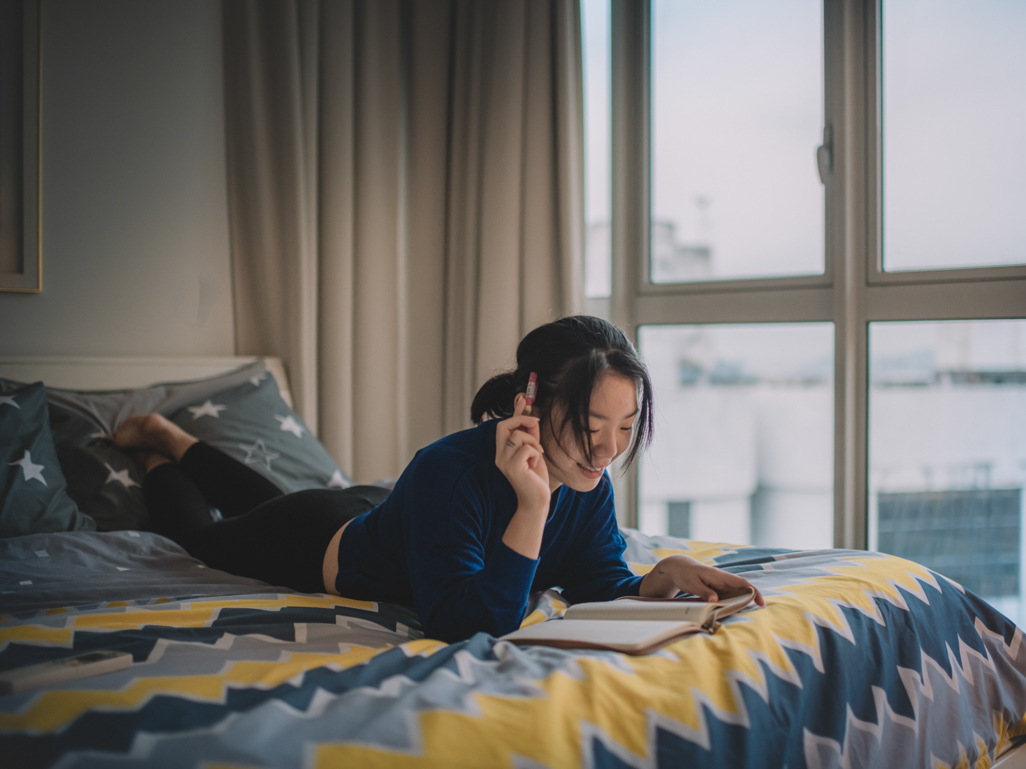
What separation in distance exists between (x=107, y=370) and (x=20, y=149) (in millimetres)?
668

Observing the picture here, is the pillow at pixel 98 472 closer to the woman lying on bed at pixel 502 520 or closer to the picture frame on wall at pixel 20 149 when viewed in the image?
the woman lying on bed at pixel 502 520

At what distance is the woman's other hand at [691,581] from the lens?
116 centimetres

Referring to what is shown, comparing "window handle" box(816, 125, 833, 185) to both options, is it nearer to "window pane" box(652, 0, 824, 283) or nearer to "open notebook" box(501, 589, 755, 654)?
"window pane" box(652, 0, 824, 283)

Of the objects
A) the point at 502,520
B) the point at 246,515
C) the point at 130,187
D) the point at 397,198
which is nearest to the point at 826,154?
the point at 397,198

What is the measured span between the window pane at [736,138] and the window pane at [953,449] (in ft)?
1.37

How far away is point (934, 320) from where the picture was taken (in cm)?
219

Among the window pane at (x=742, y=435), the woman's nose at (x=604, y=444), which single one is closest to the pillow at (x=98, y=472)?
the woman's nose at (x=604, y=444)

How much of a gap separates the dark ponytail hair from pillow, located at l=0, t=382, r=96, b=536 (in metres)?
1.04

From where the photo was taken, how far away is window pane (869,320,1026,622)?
2174 millimetres

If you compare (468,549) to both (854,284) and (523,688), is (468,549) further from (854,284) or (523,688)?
(854,284)

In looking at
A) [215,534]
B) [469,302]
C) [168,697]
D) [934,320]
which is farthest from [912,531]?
[168,697]

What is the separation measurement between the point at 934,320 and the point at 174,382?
2.14 meters

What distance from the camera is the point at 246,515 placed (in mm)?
1544

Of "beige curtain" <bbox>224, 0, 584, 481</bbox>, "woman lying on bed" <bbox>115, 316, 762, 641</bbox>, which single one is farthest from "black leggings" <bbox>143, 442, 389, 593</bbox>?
"beige curtain" <bbox>224, 0, 584, 481</bbox>
